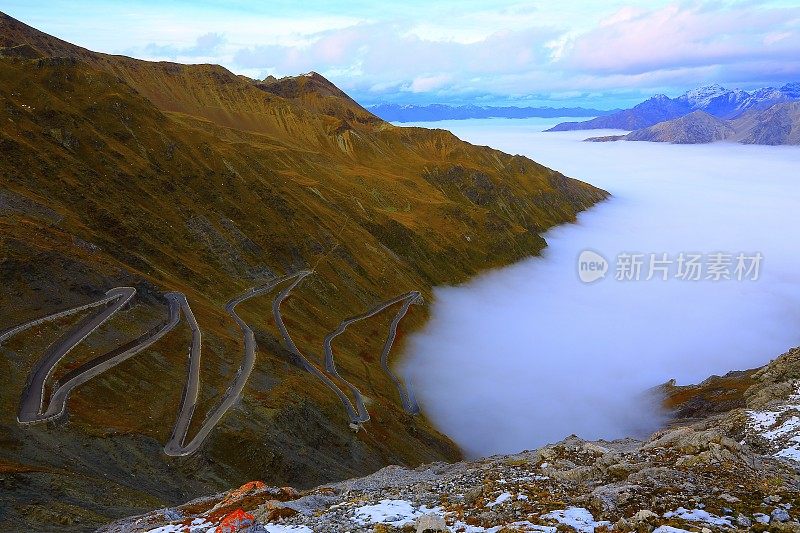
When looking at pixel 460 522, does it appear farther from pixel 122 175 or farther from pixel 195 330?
pixel 122 175

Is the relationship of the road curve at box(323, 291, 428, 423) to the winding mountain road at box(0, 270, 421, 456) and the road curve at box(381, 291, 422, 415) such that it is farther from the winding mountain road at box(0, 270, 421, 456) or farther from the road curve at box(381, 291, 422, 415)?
the winding mountain road at box(0, 270, 421, 456)

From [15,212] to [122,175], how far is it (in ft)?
112

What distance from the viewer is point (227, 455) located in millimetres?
52719

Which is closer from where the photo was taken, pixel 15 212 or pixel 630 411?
pixel 15 212

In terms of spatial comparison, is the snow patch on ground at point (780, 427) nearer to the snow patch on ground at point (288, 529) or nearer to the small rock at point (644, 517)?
the small rock at point (644, 517)

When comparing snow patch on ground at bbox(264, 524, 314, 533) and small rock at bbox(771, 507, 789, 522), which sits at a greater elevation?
small rock at bbox(771, 507, 789, 522)

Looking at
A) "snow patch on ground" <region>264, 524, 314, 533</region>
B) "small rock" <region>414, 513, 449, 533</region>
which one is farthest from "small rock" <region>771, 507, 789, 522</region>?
"snow patch on ground" <region>264, 524, 314, 533</region>

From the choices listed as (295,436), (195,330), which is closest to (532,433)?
(295,436)

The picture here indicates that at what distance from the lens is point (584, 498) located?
72.5 ft

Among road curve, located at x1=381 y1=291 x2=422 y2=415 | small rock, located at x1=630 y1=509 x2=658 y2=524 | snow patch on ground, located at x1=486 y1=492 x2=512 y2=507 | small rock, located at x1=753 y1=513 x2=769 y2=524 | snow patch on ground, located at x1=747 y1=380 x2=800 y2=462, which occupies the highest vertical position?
small rock, located at x1=753 y1=513 x2=769 y2=524

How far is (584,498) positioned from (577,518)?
229 cm

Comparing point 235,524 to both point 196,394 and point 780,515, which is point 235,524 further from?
point 196,394

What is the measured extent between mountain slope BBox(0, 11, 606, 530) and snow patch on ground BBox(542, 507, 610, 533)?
28.3 metres

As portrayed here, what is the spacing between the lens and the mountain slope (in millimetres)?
45438
